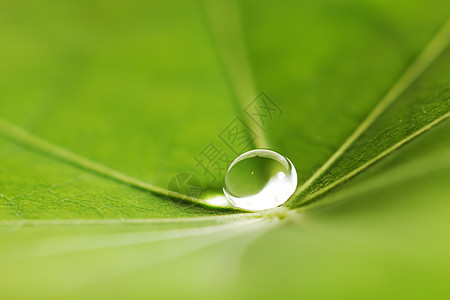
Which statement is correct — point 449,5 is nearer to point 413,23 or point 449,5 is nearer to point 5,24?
point 413,23

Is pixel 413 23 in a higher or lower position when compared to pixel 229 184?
higher

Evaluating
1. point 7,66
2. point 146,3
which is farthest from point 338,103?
point 7,66

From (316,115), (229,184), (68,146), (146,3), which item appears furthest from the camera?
(146,3)

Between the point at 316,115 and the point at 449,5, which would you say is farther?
the point at 449,5

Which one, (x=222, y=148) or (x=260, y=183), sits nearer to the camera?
(x=260, y=183)
